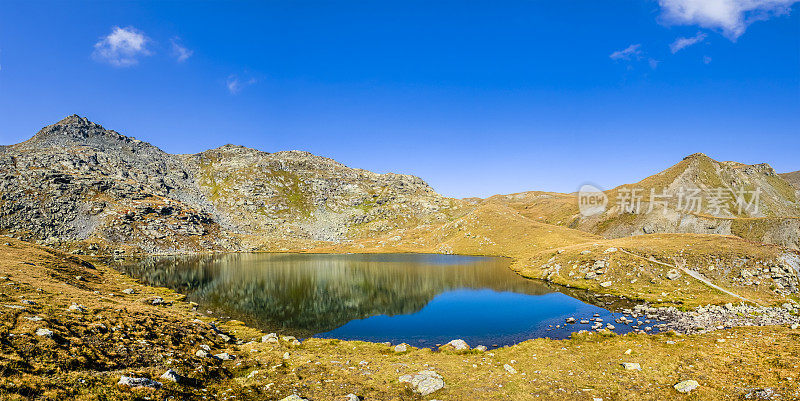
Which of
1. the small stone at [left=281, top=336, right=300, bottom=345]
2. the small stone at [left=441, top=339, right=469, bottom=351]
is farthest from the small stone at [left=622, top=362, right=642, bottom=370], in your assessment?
the small stone at [left=281, top=336, right=300, bottom=345]

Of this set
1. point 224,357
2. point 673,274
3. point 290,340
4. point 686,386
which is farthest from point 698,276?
point 224,357

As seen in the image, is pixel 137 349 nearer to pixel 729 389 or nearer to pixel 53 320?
pixel 53 320

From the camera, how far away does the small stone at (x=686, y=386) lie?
19.8 meters

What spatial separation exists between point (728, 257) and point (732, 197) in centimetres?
15210

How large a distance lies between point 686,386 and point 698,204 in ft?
608

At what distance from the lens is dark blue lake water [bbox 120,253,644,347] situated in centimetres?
4106

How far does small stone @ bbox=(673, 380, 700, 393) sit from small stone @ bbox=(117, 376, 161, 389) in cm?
2982

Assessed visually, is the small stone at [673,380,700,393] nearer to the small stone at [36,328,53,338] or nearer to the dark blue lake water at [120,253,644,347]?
the dark blue lake water at [120,253,644,347]

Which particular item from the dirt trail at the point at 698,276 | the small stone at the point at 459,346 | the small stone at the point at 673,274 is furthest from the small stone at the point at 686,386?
the small stone at the point at 673,274

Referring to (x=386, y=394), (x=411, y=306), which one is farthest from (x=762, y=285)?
(x=386, y=394)

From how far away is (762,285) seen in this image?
54000mm

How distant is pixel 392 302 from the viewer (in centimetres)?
5866

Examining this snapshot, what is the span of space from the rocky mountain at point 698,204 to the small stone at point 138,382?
15338 cm

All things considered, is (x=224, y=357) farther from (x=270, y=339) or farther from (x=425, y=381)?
(x=425, y=381)
